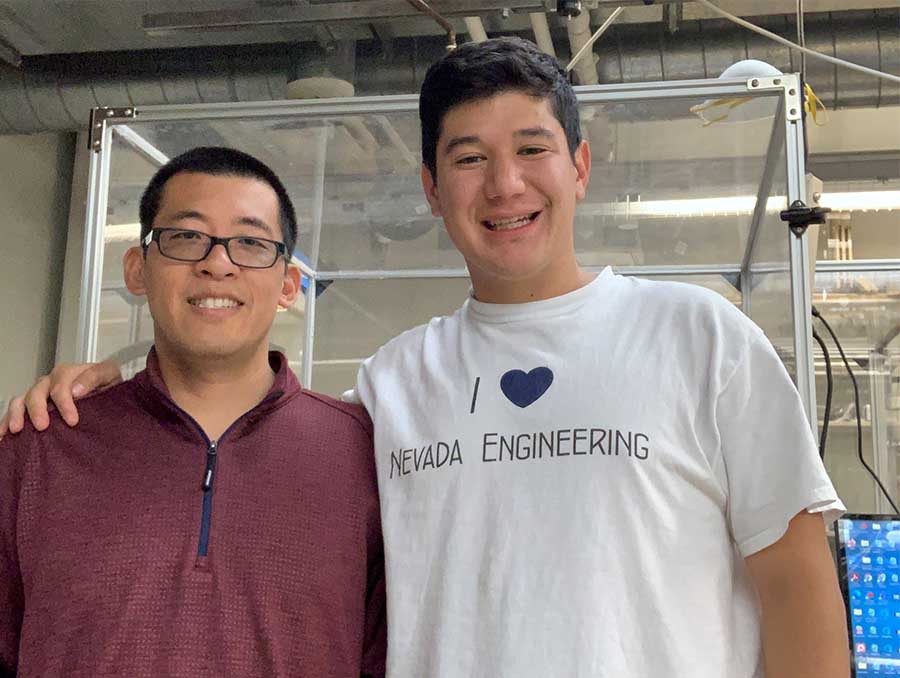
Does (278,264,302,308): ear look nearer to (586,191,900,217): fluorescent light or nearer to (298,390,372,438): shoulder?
(298,390,372,438): shoulder

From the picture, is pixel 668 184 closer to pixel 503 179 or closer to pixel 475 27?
pixel 475 27

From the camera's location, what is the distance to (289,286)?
1.12 metres

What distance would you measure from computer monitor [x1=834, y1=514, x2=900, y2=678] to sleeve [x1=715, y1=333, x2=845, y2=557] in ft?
3.19

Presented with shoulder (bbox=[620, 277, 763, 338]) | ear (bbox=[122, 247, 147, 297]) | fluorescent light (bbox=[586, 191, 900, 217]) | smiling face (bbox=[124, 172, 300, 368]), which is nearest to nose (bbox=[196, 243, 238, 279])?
smiling face (bbox=[124, 172, 300, 368])

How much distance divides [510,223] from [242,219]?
0.34m

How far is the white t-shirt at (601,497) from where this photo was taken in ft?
2.59

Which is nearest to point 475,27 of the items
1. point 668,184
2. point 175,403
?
point 668,184

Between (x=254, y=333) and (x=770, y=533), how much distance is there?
1.94 ft

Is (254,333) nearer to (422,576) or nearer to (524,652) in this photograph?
(422,576)


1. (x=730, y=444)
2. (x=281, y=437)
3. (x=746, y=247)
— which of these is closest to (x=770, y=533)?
(x=730, y=444)

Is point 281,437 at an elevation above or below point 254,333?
below

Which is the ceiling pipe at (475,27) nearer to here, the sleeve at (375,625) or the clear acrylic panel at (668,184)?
the clear acrylic panel at (668,184)

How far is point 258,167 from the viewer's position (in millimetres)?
1093

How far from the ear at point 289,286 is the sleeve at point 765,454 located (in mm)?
545
